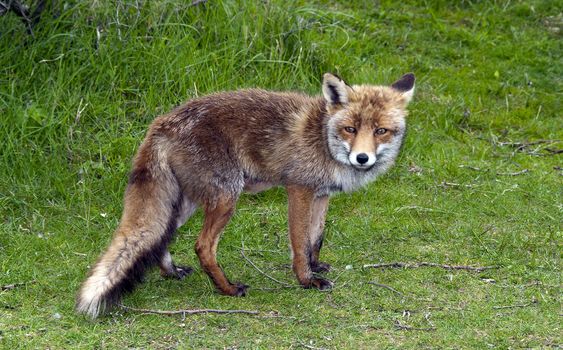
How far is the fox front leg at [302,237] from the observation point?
213 inches

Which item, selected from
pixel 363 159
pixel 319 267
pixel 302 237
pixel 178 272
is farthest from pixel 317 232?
pixel 178 272

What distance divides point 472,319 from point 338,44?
4163 millimetres

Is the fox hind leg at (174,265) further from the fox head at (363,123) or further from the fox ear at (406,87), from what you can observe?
the fox ear at (406,87)

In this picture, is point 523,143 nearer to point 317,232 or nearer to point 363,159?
point 317,232

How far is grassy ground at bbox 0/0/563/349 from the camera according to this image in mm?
4906

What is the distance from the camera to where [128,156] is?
6.88m

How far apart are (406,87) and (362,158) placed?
0.77m

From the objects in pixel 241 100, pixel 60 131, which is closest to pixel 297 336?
pixel 241 100

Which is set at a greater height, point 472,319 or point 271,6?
point 271,6

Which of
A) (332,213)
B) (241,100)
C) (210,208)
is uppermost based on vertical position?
(241,100)

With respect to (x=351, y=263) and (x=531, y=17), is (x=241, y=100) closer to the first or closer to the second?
(x=351, y=263)

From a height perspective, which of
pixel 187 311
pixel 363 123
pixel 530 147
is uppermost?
pixel 363 123

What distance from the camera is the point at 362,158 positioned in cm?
520

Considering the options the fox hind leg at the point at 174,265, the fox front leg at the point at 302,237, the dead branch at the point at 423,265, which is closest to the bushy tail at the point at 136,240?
the fox hind leg at the point at 174,265
